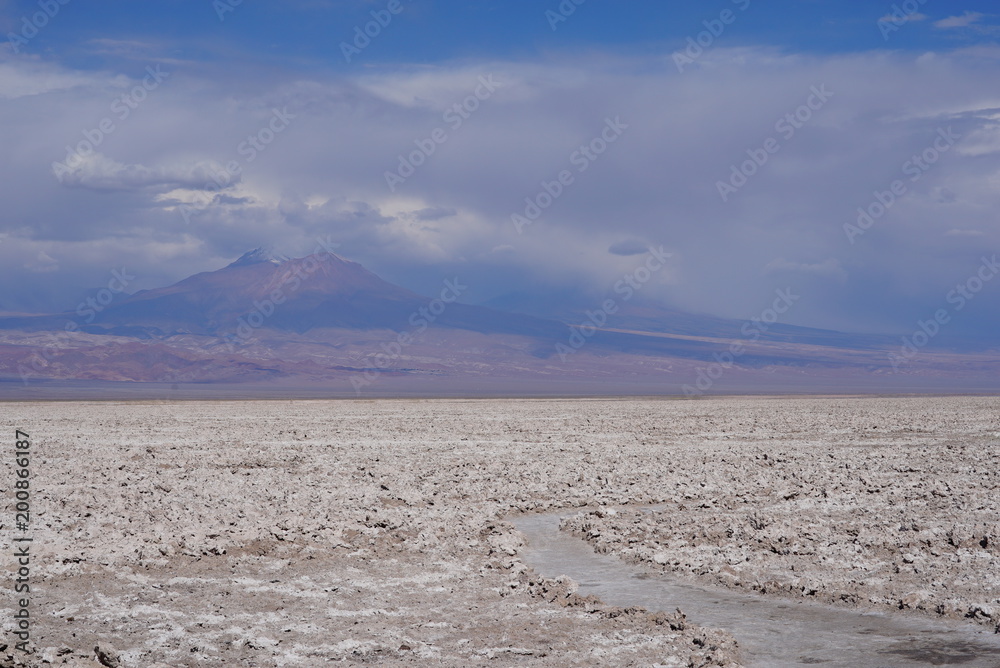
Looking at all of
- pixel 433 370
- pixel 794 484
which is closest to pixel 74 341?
pixel 433 370

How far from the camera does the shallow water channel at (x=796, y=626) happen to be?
7.13 metres

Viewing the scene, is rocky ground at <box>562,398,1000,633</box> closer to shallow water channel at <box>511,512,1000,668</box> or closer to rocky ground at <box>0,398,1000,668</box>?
rocky ground at <box>0,398,1000,668</box>

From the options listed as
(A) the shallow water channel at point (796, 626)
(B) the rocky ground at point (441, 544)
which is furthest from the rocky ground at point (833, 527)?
(A) the shallow water channel at point (796, 626)

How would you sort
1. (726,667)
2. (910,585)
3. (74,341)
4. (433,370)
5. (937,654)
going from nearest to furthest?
(726,667)
(937,654)
(910,585)
(433,370)
(74,341)

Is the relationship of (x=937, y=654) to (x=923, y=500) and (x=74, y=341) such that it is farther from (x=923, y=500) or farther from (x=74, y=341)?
(x=74, y=341)

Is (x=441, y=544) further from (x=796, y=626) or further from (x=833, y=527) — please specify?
(x=833, y=527)

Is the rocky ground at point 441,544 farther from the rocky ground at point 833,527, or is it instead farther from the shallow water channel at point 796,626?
the shallow water channel at point 796,626

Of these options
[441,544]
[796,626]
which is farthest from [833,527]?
[441,544]

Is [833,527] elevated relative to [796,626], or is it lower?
elevated

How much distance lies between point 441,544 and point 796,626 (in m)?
4.36

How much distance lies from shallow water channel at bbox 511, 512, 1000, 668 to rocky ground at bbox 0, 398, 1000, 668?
32 centimetres

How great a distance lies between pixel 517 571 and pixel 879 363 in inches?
8013

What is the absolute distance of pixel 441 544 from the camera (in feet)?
35.9

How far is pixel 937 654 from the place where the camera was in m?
7.16
